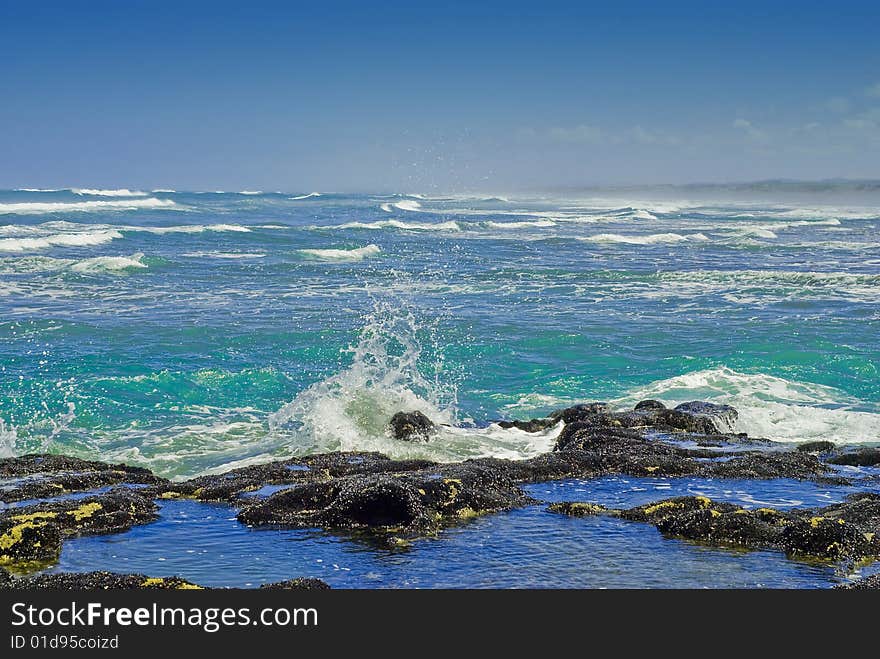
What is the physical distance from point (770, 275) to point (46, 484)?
33574 millimetres

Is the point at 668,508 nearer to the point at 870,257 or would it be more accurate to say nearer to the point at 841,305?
the point at 841,305

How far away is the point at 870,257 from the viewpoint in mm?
46406

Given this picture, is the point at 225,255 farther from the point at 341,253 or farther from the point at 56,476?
the point at 56,476

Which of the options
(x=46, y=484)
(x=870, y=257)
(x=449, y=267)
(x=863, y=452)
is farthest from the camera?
(x=870, y=257)

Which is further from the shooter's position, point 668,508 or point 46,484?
point 46,484

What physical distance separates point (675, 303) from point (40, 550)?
25769 mm

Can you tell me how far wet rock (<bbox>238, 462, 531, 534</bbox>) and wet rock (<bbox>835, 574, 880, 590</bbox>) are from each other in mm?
3561

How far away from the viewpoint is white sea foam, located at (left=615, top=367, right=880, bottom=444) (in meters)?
16.2

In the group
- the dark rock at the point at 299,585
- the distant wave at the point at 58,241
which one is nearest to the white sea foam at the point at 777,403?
the dark rock at the point at 299,585

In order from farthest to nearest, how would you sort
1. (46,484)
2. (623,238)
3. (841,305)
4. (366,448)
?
(623,238) < (841,305) < (366,448) < (46,484)

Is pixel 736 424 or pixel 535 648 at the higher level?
pixel 535 648

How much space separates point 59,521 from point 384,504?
124 inches

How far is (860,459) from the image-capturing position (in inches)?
498

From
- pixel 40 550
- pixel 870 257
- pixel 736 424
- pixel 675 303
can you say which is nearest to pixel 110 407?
pixel 40 550
